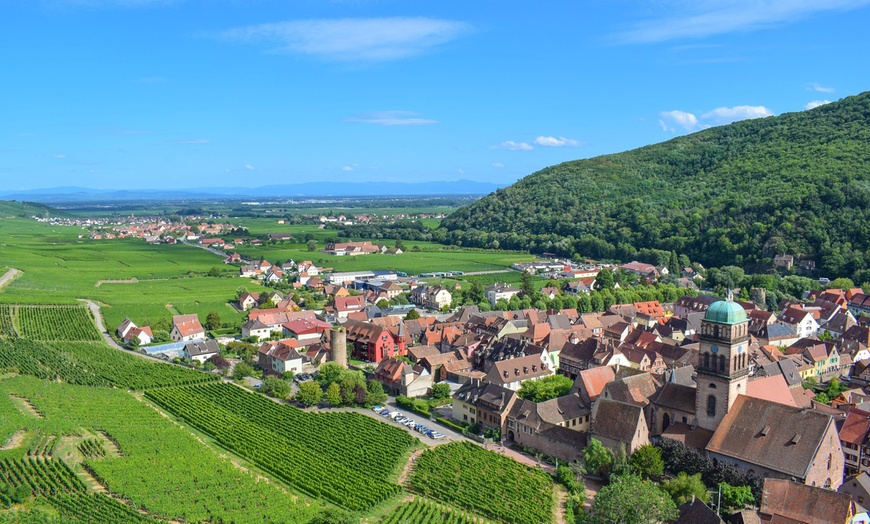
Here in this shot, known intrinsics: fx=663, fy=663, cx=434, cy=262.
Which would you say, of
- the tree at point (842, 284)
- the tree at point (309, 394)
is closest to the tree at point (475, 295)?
the tree at point (309, 394)

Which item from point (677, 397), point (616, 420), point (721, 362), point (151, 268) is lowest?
point (151, 268)

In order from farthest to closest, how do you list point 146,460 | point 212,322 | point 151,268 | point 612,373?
point 151,268 < point 212,322 < point 612,373 < point 146,460

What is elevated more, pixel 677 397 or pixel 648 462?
pixel 677 397

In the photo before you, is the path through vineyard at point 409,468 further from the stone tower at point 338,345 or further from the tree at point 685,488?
the stone tower at point 338,345

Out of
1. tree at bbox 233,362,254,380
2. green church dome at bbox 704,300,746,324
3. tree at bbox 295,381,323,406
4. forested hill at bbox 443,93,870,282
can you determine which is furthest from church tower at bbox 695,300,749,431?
forested hill at bbox 443,93,870,282

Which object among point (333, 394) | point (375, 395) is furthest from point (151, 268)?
point (375, 395)

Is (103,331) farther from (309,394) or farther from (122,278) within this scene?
(122,278)

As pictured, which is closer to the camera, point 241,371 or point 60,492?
point 60,492
